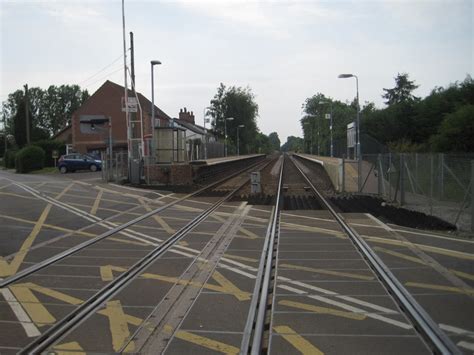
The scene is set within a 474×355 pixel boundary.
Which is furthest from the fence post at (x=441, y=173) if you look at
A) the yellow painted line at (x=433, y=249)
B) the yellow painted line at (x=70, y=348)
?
the yellow painted line at (x=70, y=348)

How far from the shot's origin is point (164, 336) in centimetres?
554

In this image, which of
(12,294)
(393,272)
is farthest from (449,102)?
(12,294)

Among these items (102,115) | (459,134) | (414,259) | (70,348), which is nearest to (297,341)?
(70,348)

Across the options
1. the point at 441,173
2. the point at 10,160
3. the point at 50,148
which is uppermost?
the point at 50,148

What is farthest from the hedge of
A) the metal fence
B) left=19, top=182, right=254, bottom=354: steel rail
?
left=19, top=182, right=254, bottom=354: steel rail

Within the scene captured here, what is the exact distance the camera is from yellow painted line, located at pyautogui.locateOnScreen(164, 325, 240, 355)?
5176 mm

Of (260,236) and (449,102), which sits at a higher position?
(449,102)

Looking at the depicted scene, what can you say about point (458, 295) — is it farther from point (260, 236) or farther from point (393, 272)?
point (260, 236)

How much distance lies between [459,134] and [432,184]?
74.7ft

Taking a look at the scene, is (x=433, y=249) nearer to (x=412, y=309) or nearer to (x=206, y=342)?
(x=412, y=309)

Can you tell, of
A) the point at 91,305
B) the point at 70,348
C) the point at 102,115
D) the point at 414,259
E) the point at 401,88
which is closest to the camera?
the point at 70,348

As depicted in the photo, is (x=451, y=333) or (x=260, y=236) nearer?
(x=451, y=333)

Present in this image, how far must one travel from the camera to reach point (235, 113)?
121438mm

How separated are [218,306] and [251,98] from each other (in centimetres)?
12036
